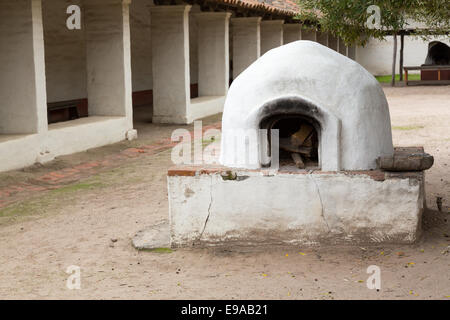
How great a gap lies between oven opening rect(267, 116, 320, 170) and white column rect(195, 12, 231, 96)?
1145 cm

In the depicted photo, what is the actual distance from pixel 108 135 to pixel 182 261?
22.7 feet

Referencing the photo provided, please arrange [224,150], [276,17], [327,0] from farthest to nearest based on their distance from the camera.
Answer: [276,17] < [327,0] < [224,150]

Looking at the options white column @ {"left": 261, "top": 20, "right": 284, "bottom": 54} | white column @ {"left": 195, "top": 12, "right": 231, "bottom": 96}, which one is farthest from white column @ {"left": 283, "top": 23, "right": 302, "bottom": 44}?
white column @ {"left": 195, "top": 12, "right": 231, "bottom": 96}

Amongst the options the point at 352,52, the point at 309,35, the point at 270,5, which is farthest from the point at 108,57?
the point at 352,52

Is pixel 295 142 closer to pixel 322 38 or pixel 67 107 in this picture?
pixel 67 107

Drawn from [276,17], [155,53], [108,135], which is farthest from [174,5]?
[276,17]

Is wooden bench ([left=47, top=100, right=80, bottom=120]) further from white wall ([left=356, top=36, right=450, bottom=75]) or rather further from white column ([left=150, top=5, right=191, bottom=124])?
white wall ([left=356, top=36, right=450, bottom=75])

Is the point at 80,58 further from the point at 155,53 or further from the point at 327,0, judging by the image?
the point at 327,0

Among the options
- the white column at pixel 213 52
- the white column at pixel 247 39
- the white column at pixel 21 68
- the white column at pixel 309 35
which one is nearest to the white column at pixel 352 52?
the white column at pixel 309 35

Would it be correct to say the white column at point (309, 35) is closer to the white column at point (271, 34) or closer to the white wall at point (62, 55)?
the white column at point (271, 34)

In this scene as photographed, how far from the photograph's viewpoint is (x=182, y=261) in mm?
5461

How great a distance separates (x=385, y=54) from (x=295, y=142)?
2907 cm

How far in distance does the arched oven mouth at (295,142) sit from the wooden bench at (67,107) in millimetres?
7948

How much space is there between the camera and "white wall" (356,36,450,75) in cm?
3306
